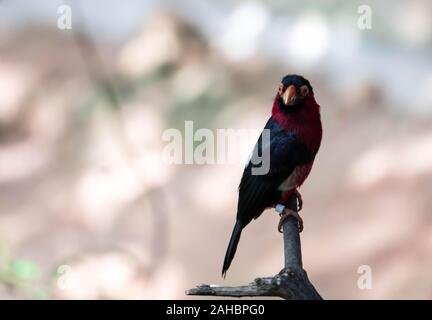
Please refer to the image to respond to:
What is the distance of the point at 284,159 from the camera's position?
2195mm

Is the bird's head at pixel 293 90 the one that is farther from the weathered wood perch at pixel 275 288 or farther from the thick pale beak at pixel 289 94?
the weathered wood perch at pixel 275 288

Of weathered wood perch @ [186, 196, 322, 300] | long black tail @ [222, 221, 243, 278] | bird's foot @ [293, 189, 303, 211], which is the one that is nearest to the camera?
weathered wood perch @ [186, 196, 322, 300]

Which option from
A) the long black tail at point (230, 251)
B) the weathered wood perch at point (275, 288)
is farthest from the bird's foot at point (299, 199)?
the weathered wood perch at point (275, 288)

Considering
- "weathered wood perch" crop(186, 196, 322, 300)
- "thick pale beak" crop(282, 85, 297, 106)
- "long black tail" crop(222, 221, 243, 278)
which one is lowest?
"weathered wood perch" crop(186, 196, 322, 300)

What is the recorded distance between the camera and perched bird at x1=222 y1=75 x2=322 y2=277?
217cm

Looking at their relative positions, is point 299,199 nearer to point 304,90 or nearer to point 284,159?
point 284,159

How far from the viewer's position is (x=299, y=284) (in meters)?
1.65

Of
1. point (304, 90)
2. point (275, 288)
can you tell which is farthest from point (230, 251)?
point (304, 90)

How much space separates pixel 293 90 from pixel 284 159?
238mm

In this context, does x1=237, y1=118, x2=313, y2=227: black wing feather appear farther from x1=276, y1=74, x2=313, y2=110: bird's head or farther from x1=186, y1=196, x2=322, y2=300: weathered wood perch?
x1=186, y1=196, x2=322, y2=300: weathered wood perch

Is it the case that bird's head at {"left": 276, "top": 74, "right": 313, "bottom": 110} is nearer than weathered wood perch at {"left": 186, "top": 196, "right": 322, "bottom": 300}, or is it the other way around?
weathered wood perch at {"left": 186, "top": 196, "right": 322, "bottom": 300}

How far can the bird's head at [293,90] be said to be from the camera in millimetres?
2123

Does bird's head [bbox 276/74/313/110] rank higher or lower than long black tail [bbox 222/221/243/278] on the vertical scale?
higher

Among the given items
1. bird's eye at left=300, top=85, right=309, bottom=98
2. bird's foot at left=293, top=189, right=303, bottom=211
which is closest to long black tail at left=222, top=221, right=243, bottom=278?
bird's foot at left=293, top=189, right=303, bottom=211
